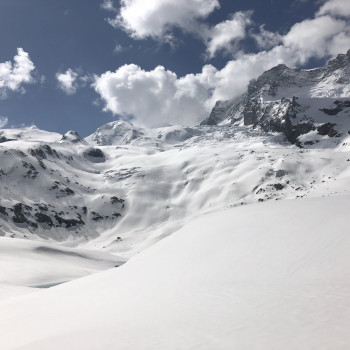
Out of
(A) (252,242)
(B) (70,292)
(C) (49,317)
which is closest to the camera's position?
(C) (49,317)

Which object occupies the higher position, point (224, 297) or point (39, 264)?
point (39, 264)

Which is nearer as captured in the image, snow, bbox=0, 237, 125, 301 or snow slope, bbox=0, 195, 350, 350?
snow slope, bbox=0, 195, 350, 350

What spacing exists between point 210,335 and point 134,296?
9.22 metres

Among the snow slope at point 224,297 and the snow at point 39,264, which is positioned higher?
the snow at point 39,264

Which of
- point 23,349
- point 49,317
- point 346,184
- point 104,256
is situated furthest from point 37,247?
point 346,184

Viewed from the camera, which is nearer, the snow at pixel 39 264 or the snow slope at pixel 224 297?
the snow slope at pixel 224 297

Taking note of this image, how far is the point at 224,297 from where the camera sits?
61.6 feet

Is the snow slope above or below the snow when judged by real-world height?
below

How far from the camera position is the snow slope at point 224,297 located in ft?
46.3

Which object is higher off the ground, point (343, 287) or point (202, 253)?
point (202, 253)

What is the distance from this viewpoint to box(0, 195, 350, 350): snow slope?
46.3 feet

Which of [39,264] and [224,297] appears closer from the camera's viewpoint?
[224,297]

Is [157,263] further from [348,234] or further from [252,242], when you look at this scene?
[348,234]

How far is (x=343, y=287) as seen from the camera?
16500mm
